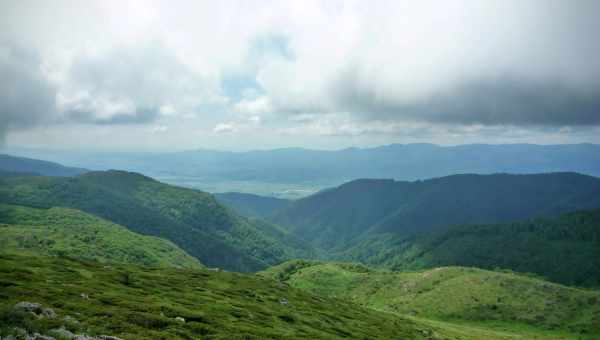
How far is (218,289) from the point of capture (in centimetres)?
9056

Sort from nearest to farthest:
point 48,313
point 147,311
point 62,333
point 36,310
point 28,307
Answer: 1. point 62,333
2. point 28,307
3. point 36,310
4. point 48,313
5. point 147,311

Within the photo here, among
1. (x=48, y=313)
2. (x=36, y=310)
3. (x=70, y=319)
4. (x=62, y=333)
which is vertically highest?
(x=62, y=333)

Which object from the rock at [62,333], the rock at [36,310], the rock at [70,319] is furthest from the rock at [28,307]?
the rock at [62,333]

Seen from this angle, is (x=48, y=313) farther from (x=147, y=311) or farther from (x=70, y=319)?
(x=147, y=311)

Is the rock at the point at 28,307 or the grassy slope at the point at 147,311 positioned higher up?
the rock at the point at 28,307

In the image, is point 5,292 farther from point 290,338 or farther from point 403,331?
point 403,331

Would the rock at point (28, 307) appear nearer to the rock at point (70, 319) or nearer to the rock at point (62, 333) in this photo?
the rock at point (70, 319)

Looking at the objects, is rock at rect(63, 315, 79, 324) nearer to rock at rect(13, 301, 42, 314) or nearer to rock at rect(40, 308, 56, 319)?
rock at rect(40, 308, 56, 319)

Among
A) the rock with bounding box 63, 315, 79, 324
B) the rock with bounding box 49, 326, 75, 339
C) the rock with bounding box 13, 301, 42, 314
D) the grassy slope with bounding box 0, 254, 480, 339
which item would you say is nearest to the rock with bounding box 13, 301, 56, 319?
the rock with bounding box 13, 301, 42, 314

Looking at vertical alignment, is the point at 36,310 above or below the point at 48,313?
above

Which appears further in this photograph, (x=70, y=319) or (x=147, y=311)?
(x=147, y=311)

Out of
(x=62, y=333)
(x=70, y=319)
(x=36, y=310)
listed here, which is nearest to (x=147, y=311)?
(x=70, y=319)

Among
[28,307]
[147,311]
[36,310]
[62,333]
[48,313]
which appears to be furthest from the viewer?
[147,311]

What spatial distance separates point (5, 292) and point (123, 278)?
35.8m
